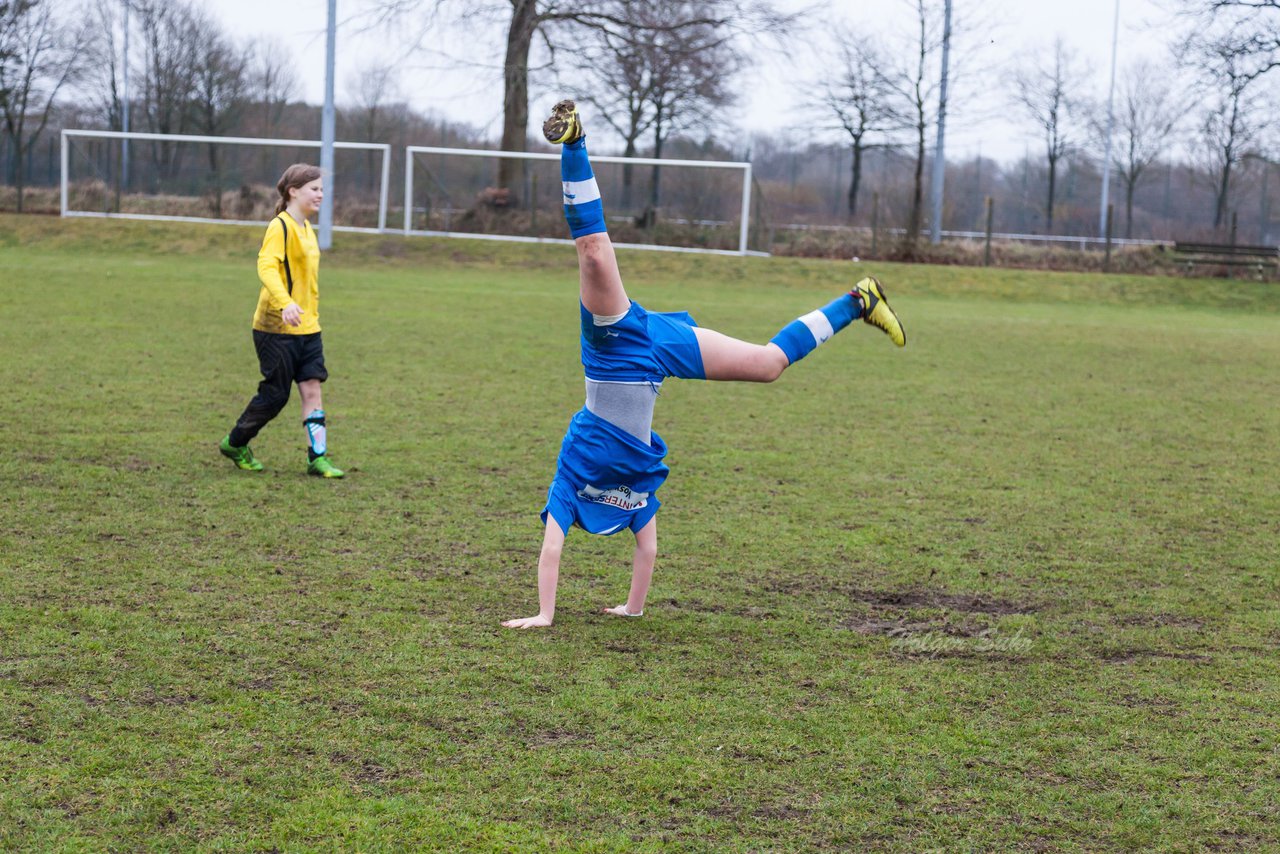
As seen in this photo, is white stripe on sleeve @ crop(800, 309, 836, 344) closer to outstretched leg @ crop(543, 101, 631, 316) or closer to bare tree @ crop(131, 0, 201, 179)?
outstretched leg @ crop(543, 101, 631, 316)

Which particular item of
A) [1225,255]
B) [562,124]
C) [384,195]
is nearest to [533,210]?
[384,195]

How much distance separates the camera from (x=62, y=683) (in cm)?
409

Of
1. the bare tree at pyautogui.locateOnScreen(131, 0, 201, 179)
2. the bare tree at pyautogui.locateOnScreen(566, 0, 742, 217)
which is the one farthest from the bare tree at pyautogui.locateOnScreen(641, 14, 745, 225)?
the bare tree at pyautogui.locateOnScreen(131, 0, 201, 179)

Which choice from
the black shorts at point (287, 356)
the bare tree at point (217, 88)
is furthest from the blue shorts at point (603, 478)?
the bare tree at point (217, 88)

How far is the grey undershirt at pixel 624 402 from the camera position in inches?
192

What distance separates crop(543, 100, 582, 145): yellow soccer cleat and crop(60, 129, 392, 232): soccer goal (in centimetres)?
2694

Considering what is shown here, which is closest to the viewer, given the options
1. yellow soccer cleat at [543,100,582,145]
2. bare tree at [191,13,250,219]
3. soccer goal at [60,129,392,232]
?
yellow soccer cleat at [543,100,582,145]

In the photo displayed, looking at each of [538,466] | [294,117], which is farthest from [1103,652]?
[294,117]

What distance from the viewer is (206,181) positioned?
3075cm

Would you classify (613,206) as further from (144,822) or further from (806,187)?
(144,822)

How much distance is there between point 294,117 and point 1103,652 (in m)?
43.1

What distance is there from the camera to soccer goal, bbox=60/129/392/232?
30.8 metres

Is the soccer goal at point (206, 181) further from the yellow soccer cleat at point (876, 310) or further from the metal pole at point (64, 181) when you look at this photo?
the yellow soccer cleat at point (876, 310)

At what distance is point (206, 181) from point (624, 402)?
28660 mm
